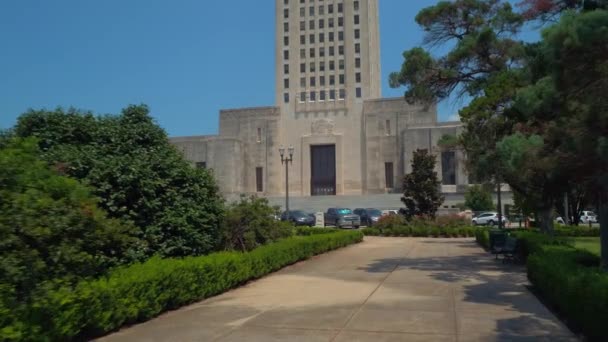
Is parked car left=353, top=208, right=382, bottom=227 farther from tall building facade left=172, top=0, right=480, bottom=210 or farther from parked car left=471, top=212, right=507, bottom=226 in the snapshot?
tall building facade left=172, top=0, right=480, bottom=210

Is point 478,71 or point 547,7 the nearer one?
point 547,7

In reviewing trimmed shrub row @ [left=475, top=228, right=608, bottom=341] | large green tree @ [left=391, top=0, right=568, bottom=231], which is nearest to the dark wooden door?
large green tree @ [left=391, top=0, right=568, bottom=231]

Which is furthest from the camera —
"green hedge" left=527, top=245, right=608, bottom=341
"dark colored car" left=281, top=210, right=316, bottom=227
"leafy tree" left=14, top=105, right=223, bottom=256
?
"dark colored car" left=281, top=210, right=316, bottom=227

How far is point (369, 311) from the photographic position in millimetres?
8938

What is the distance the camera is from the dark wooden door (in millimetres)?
72812

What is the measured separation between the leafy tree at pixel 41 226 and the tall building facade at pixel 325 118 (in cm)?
6314

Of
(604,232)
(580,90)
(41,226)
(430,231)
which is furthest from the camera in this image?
(430,231)

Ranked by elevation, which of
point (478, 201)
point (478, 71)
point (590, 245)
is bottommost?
point (590, 245)

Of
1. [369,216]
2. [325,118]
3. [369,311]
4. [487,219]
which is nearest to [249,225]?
[369,311]

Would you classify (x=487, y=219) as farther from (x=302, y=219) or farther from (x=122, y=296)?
(x=122, y=296)

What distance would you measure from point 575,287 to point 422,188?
91.2ft

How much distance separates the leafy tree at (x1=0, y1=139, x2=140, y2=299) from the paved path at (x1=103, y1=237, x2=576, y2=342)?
1232mm

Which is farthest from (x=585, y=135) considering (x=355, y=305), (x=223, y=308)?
(x=223, y=308)

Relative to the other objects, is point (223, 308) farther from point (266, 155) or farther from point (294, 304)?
point (266, 155)
